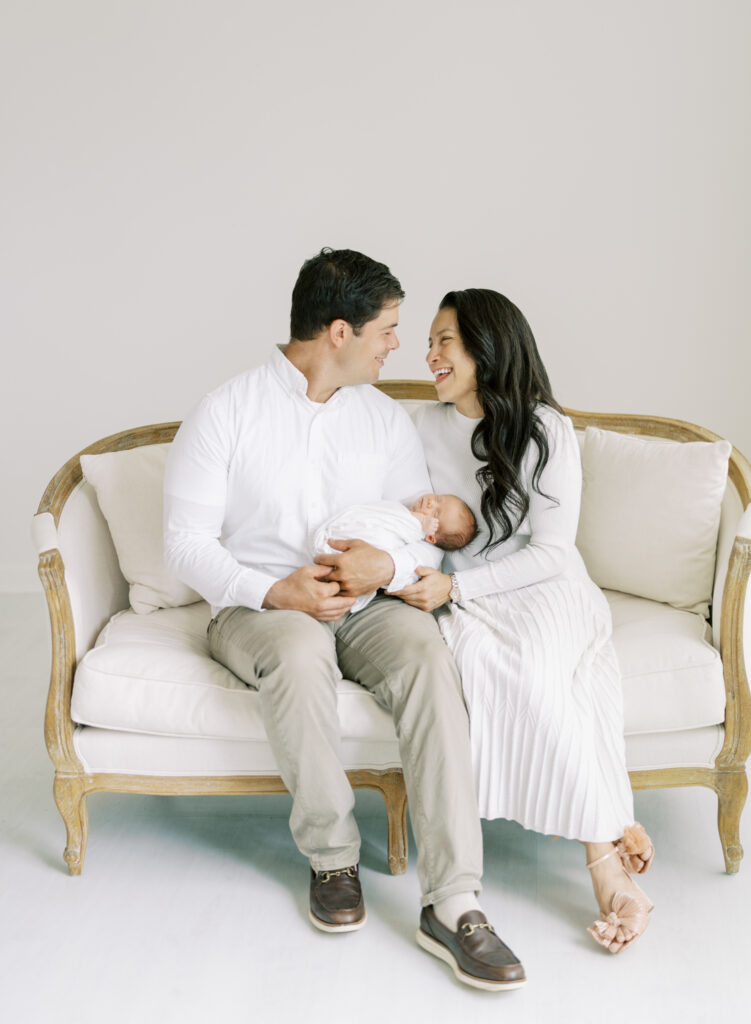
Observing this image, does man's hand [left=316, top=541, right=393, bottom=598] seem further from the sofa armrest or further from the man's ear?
the sofa armrest

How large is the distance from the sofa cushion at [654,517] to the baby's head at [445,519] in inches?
14.1

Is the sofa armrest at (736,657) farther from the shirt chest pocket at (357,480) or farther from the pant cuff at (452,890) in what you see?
the shirt chest pocket at (357,480)

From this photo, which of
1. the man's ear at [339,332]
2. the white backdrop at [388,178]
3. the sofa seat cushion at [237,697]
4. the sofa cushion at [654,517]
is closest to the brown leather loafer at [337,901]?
the sofa seat cushion at [237,697]

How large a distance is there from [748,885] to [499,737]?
1.97 ft

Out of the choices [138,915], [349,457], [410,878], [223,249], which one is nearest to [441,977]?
[410,878]

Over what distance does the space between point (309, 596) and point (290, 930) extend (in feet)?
2.06

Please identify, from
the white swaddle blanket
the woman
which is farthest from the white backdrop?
the white swaddle blanket

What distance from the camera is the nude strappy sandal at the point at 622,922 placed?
178cm

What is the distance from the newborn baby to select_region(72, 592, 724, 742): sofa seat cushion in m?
0.29

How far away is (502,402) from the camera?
2209 millimetres

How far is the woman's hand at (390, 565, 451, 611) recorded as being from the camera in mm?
2104

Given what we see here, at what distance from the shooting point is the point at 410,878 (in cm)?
203

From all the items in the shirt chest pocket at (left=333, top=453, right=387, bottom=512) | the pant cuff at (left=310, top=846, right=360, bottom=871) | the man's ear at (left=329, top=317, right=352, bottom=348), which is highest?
the man's ear at (left=329, top=317, right=352, bottom=348)

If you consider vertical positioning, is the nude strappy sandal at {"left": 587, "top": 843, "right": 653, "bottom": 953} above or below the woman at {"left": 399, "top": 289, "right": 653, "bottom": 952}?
below
